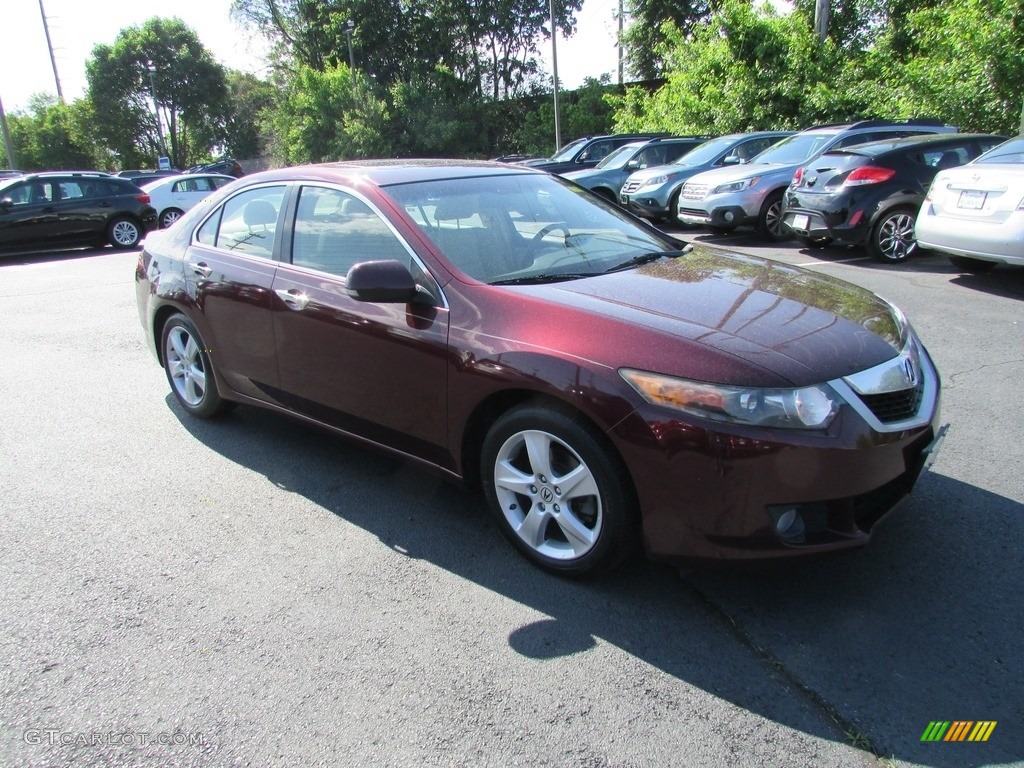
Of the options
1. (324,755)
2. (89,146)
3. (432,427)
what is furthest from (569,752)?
(89,146)

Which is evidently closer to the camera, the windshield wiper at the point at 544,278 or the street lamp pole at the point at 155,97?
the windshield wiper at the point at 544,278

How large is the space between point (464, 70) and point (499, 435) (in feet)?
165

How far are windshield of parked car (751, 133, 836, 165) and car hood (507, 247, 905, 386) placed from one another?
8.90 metres

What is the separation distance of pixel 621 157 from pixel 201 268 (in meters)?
12.9

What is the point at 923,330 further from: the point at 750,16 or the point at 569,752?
the point at 750,16

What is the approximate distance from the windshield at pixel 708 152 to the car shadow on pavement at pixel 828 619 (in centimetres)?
1083

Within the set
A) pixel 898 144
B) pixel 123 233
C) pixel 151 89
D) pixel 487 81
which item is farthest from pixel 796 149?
pixel 151 89

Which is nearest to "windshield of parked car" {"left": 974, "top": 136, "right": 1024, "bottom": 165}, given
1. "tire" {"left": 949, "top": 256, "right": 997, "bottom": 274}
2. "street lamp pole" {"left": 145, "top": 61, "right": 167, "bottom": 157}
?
"tire" {"left": 949, "top": 256, "right": 997, "bottom": 274}

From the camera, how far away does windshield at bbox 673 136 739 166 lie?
1359 cm

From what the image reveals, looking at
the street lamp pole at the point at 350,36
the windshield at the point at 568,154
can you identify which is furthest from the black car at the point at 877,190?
the street lamp pole at the point at 350,36

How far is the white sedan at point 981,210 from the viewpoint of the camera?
6793 mm

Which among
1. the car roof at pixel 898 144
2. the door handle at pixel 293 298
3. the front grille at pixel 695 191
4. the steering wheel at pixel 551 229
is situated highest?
the car roof at pixel 898 144

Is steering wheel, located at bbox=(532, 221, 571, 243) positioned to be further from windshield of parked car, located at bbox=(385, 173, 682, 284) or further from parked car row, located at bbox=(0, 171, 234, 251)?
parked car row, located at bbox=(0, 171, 234, 251)

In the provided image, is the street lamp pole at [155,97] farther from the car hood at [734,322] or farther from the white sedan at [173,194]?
the car hood at [734,322]
